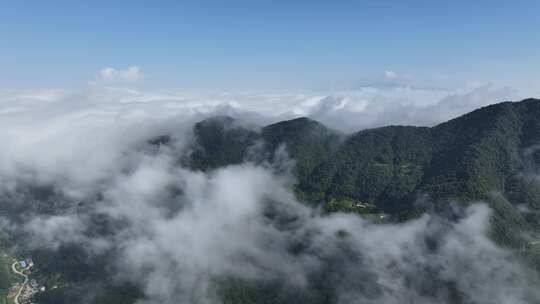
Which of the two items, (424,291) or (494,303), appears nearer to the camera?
(494,303)

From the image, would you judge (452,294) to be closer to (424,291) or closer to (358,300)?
(424,291)

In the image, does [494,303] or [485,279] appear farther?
[485,279]

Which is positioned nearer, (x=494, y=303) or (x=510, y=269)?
(x=494, y=303)

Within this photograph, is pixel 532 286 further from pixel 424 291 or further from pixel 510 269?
pixel 424 291

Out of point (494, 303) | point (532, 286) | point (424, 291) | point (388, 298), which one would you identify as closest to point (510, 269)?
point (532, 286)

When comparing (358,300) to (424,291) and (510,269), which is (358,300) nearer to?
(424,291)

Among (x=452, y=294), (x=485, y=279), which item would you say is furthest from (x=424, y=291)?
(x=485, y=279)

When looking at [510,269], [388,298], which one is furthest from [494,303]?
[388,298]

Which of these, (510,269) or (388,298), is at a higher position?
(510,269)
